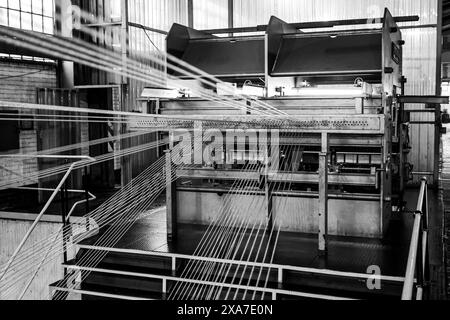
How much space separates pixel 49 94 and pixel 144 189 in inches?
101

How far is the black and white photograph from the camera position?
5258 millimetres

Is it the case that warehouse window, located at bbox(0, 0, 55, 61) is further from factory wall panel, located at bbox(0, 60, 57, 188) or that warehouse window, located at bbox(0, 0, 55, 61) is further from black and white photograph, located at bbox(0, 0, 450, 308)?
factory wall panel, located at bbox(0, 60, 57, 188)

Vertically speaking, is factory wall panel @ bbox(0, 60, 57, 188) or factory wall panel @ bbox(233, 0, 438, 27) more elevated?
factory wall panel @ bbox(233, 0, 438, 27)

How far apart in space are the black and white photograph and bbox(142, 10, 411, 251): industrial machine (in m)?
0.03

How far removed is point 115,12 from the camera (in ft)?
36.0

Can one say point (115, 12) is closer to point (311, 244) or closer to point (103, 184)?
point (103, 184)

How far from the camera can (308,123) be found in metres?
5.70

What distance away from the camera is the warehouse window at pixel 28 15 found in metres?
9.07

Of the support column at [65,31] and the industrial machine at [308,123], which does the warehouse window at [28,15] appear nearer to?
the support column at [65,31]

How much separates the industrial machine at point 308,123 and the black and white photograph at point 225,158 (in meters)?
0.03

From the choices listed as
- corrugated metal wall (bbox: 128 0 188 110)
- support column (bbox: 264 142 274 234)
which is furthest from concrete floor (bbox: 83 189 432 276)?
corrugated metal wall (bbox: 128 0 188 110)

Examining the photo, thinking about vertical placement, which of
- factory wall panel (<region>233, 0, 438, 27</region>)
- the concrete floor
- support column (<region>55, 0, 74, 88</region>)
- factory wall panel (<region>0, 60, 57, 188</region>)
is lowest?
the concrete floor

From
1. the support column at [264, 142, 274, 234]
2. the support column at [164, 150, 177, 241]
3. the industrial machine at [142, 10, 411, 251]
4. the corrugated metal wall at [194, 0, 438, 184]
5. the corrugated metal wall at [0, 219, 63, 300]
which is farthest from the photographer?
the corrugated metal wall at [194, 0, 438, 184]
